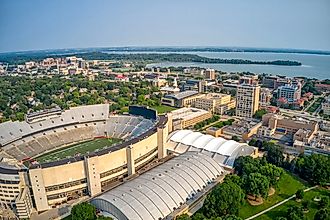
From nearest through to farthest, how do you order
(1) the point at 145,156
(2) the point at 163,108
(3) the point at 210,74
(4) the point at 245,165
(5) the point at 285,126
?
1. (4) the point at 245,165
2. (1) the point at 145,156
3. (5) the point at 285,126
4. (2) the point at 163,108
5. (3) the point at 210,74

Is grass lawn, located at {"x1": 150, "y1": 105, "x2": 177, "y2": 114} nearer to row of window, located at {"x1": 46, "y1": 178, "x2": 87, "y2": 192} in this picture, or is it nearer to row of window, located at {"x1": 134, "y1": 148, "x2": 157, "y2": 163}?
row of window, located at {"x1": 134, "y1": 148, "x2": 157, "y2": 163}

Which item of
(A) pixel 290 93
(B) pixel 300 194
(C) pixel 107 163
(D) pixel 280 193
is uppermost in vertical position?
(A) pixel 290 93

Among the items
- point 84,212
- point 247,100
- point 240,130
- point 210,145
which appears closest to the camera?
point 84,212

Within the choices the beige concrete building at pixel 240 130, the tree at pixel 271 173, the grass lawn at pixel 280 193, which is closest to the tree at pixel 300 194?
the grass lawn at pixel 280 193

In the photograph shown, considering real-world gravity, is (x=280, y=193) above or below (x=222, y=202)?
below

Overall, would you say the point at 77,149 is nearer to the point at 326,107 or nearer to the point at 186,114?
the point at 186,114

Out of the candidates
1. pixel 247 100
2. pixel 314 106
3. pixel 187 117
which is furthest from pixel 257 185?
pixel 314 106
